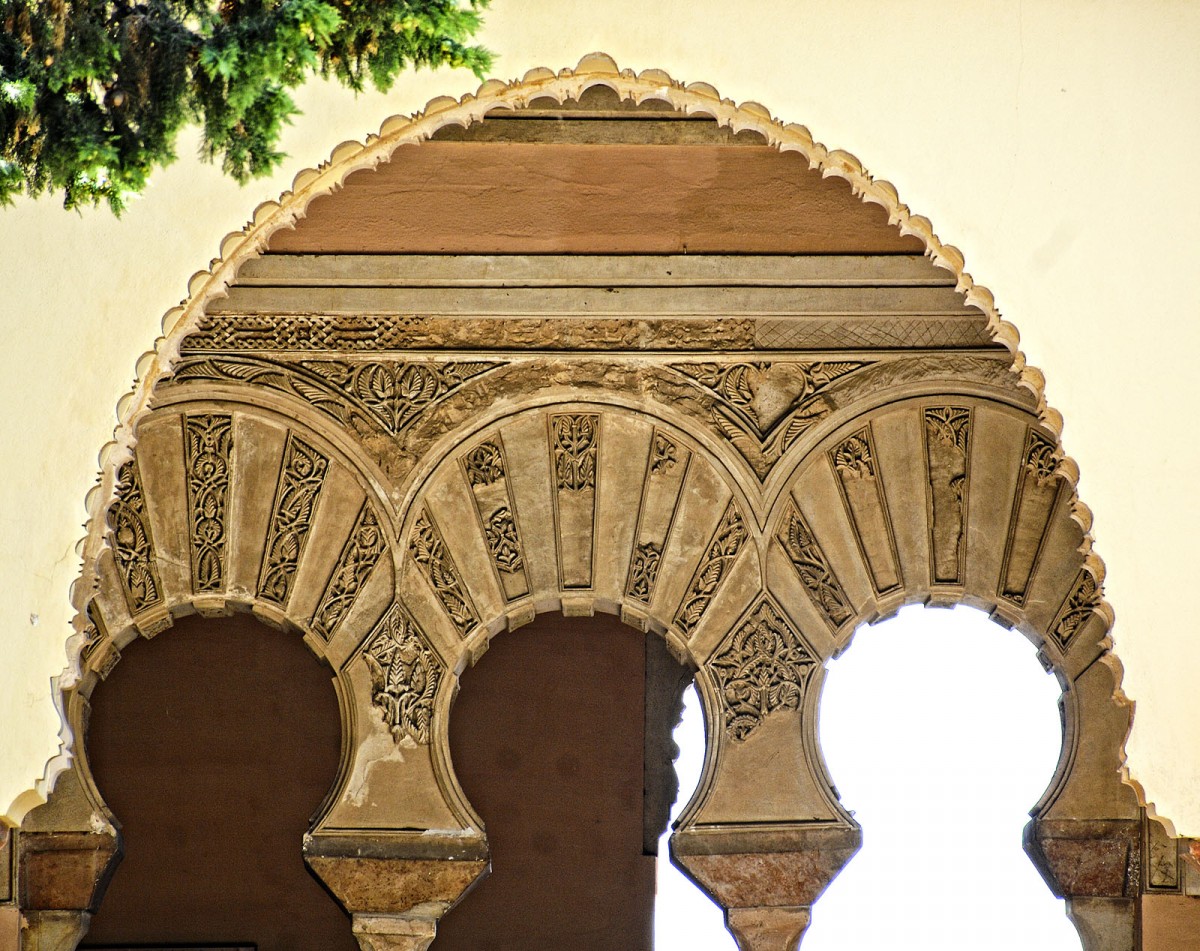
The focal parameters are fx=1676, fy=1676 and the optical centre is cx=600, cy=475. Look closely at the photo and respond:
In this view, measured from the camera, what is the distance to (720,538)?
6.09 meters

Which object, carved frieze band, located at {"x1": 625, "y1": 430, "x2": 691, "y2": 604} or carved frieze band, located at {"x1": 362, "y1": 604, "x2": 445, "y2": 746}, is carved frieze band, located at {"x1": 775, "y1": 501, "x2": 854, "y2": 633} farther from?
carved frieze band, located at {"x1": 362, "y1": 604, "x2": 445, "y2": 746}

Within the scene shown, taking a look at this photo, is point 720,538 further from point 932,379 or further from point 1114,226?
point 1114,226

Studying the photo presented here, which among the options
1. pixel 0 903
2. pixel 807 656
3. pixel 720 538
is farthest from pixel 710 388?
pixel 0 903

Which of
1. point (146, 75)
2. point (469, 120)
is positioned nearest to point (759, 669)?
point (469, 120)

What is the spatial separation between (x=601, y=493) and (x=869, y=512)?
98 centimetres

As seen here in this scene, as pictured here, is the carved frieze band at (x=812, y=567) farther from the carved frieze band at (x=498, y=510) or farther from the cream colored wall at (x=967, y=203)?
the cream colored wall at (x=967, y=203)

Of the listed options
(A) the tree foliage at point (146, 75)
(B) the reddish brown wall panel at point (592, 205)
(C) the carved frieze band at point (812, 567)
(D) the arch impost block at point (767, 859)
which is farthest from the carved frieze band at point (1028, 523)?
(A) the tree foliage at point (146, 75)

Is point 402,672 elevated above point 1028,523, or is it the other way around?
point 1028,523

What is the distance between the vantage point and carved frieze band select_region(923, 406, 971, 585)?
610 centimetres

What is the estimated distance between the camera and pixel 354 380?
6.21 meters

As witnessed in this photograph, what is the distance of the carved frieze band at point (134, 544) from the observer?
6.04 m

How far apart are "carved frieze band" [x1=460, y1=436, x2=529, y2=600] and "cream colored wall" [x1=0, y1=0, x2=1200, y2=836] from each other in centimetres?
190

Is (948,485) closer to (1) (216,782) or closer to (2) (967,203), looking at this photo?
A: (2) (967,203)

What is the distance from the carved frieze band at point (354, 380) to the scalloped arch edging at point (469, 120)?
67.5 inches
